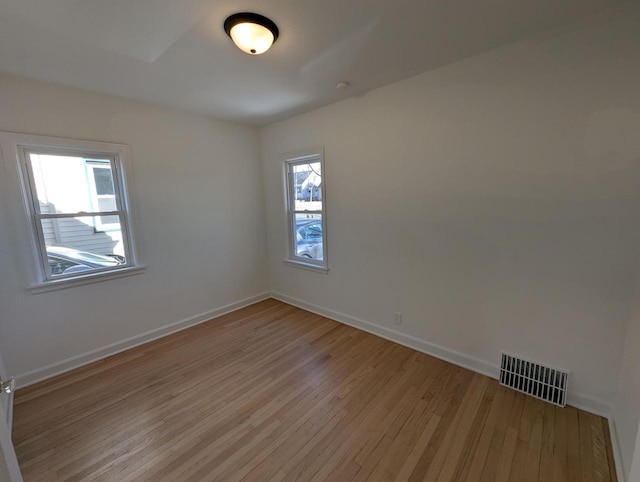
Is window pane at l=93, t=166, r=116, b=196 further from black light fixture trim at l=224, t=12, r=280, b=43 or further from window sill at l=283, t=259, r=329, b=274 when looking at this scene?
window sill at l=283, t=259, r=329, b=274

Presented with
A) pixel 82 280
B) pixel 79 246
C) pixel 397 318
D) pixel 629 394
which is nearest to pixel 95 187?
pixel 79 246

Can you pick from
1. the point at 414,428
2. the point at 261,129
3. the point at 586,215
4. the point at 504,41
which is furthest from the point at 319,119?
the point at 414,428

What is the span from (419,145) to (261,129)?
7.79 feet

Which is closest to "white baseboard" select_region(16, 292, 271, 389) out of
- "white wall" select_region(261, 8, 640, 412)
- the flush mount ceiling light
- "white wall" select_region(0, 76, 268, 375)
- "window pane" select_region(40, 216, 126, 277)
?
"white wall" select_region(0, 76, 268, 375)

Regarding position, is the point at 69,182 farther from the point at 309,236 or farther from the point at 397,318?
the point at 397,318

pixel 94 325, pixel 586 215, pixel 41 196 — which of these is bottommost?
pixel 94 325

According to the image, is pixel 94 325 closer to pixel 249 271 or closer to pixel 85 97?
pixel 249 271

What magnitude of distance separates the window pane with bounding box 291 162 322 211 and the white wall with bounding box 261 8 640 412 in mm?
434

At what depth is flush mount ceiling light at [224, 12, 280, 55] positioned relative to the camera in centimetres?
156

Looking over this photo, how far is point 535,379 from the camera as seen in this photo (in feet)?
6.71

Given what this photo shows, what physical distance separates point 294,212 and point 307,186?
0.43m

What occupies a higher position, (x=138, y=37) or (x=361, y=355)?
(x=138, y=37)

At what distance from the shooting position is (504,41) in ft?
6.24

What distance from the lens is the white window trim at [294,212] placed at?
3273mm
